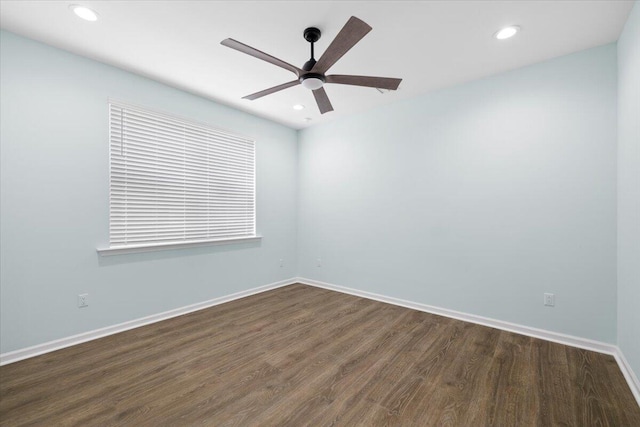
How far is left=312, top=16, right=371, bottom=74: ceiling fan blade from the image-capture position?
1.64m

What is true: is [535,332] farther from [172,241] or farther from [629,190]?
[172,241]

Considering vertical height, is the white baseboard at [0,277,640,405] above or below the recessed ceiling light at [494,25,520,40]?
below

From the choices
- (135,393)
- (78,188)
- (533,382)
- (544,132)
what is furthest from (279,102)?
(533,382)

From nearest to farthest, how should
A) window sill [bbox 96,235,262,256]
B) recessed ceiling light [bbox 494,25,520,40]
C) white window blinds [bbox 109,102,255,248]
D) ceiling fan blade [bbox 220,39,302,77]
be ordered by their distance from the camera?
ceiling fan blade [bbox 220,39,302,77]
recessed ceiling light [bbox 494,25,520,40]
window sill [bbox 96,235,262,256]
white window blinds [bbox 109,102,255,248]

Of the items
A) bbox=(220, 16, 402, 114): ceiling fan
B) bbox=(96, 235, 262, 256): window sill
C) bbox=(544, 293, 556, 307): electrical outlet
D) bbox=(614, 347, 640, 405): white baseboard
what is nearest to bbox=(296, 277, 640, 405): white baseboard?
bbox=(614, 347, 640, 405): white baseboard

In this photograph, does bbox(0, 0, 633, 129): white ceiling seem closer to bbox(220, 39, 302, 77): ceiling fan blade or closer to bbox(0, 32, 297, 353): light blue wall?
bbox(0, 32, 297, 353): light blue wall

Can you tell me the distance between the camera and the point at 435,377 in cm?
215

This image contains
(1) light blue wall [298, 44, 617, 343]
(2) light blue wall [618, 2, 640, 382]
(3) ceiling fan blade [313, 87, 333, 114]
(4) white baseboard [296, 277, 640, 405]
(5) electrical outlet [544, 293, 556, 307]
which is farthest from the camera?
(5) electrical outlet [544, 293, 556, 307]

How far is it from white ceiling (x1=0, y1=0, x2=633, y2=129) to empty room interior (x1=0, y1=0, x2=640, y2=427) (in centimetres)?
2

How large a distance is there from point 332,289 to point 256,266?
129 cm

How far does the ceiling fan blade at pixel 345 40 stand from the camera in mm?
1640

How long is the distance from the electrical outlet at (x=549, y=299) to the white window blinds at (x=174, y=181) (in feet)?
12.3

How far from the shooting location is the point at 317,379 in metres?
2.11

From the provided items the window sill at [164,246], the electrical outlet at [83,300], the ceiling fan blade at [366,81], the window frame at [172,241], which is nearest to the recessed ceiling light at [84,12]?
the window frame at [172,241]
